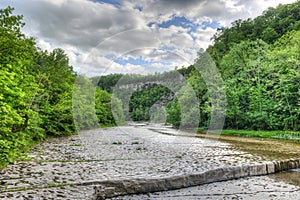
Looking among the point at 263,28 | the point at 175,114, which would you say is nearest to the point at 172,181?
the point at 175,114

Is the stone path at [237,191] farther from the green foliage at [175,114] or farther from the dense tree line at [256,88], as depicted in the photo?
the green foliage at [175,114]

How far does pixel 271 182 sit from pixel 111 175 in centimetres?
502

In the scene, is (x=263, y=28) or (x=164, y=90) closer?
(x=164, y=90)

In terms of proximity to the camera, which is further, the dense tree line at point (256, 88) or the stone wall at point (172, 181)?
the dense tree line at point (256, 88)

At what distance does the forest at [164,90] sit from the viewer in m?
11.7

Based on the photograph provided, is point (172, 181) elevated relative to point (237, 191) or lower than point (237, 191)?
elevated

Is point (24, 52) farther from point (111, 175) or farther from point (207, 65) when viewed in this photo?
point (207, 65)

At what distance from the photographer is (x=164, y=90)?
33219 millimetres

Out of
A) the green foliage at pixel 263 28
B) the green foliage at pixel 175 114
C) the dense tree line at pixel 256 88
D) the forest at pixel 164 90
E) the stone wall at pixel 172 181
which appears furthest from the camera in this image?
the green foliage at pixel 263 28

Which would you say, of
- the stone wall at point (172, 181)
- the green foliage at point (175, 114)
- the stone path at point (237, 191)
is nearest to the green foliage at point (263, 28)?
the green foliage at point (175, 114)

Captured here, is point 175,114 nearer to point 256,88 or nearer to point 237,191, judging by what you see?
point 256,88

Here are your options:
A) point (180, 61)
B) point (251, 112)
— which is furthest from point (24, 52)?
point (251, 112)

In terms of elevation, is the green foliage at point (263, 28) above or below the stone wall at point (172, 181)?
above

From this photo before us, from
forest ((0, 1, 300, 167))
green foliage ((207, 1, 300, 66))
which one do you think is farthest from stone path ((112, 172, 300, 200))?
green foliage ((207, 1, 300, 66))
